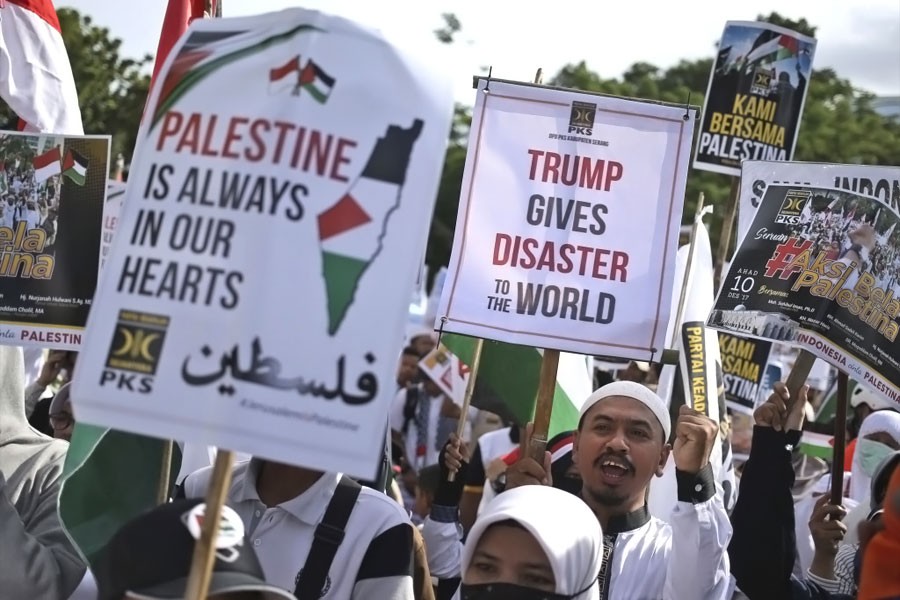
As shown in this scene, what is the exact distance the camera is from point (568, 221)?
4422 millimetres

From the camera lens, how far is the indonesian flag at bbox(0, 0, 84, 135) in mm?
5531

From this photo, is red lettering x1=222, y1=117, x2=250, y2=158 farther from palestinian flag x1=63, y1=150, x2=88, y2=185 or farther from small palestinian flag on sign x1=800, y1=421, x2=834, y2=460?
small palestinian flag on sign x1=800, y1=421, x2=834, y2=460

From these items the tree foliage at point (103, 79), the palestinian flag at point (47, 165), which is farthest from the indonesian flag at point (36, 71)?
the tree foliage at point (103, 79)

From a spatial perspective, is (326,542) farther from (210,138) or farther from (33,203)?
(33,203)

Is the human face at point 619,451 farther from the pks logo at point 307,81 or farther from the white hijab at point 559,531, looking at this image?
the pks logo at point 307,81

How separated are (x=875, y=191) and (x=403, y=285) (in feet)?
7.93

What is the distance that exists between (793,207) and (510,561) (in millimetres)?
1885

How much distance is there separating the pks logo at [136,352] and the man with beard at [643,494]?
1667mm

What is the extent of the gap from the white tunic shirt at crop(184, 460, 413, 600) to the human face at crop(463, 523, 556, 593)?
0.63ft

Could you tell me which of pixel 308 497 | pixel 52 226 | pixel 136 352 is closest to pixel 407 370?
pixel 52 226

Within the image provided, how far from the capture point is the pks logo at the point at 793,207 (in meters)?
4.46

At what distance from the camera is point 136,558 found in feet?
8.78

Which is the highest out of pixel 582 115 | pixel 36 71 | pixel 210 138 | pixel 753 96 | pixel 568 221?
pixel 753 96

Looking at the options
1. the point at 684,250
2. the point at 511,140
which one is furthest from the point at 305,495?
the point at 684,250
